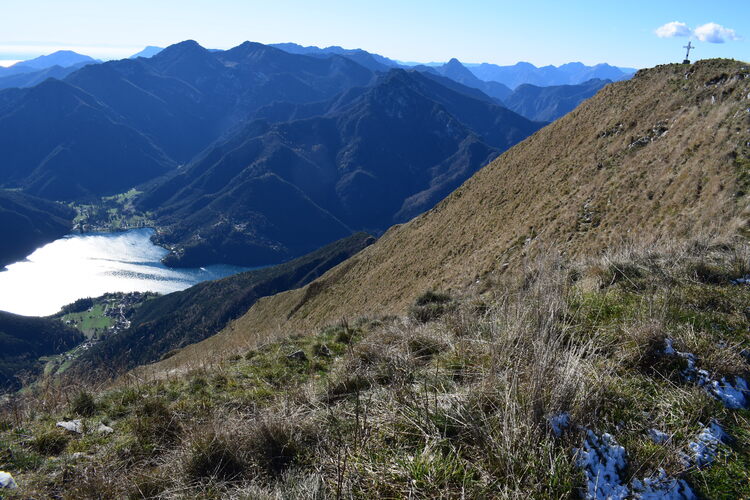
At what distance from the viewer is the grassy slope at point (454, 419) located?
2.90 metres

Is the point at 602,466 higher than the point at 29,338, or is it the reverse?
the point at 602,466

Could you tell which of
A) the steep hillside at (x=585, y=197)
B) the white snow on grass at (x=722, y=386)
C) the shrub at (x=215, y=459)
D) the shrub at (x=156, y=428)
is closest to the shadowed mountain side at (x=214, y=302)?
the steep hillside at (x=585, y=197)

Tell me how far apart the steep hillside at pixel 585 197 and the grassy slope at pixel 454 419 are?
591 centimetres

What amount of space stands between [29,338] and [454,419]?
17993 centimetres

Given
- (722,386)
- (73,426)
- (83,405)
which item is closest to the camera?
(722,386)

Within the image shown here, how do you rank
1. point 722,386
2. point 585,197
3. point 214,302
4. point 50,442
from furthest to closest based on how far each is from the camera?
point 214,302, point 585,197, point 50,442, point 722,386

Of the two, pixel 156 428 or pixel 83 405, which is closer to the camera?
pixel 156 428

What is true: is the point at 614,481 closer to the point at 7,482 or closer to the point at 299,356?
the point at 7,482

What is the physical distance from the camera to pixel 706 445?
10.0 ft

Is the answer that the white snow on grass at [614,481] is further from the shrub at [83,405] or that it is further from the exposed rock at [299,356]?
the shrub at [83,405]

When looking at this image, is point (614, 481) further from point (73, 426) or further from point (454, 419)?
point (73, 426)

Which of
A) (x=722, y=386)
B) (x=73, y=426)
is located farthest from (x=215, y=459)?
(x=722, y=386)

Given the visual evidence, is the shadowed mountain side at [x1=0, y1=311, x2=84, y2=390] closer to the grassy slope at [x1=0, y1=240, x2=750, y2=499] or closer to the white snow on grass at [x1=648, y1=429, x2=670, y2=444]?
the grassy slope at [x1=0, y1=240, x2=750, y2=499]

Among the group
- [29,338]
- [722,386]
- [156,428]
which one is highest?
[722,386]
